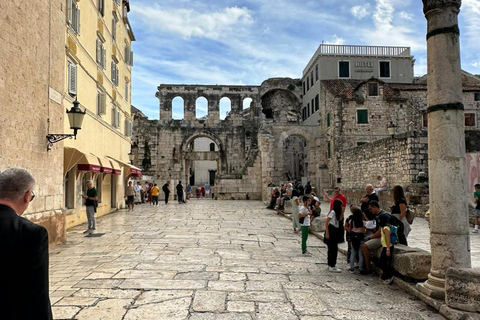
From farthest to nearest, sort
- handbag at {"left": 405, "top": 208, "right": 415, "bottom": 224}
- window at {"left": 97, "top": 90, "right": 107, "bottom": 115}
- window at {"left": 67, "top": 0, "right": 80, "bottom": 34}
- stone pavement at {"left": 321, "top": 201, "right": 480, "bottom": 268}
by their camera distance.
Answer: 1. window at {"left": 97, "top": 90, "right": 107, "bottom": 115}
2. window at {"left": 67, "top": 0, "right": 80, "bottom": 34}
3. stone pavement at {"left": 321, "top": 201, "right": 480, "bottom": 268}
4. handbag at {"left": 405, "top": 208, "right": 415, "bottom": 224}

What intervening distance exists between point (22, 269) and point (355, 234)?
5506 millimetres

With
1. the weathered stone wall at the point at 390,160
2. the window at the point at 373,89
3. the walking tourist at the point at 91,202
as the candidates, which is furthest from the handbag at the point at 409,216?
the window at the point at 373,89

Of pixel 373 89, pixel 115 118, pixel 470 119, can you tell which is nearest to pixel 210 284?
pixel 115 118

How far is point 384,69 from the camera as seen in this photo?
3177 centimetres

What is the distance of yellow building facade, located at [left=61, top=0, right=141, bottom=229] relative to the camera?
11.6m

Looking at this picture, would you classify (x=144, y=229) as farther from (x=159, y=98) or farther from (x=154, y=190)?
(x=159, y=98)

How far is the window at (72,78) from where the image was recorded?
11250 millimetres

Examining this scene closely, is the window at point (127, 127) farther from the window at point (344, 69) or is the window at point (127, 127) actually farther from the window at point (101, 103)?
the window at point (344, 69)

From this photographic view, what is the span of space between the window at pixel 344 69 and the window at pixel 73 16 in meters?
22.9

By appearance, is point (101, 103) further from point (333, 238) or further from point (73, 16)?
point (333, 238)

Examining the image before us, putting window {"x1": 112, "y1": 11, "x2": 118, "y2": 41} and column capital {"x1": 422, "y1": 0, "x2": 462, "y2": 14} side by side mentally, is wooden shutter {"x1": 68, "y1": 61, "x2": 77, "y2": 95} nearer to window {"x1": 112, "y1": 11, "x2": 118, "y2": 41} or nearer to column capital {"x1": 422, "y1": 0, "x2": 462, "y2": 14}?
window {"x1": 112, "y1": 11, "x2": 118, "y2": 41}

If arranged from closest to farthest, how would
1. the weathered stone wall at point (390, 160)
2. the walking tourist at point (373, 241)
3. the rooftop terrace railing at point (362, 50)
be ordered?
the walking tourist at point (373, 241) → the weathered stone wall at point (390, 160) → the rooftop terrace railing at point (362, 50)

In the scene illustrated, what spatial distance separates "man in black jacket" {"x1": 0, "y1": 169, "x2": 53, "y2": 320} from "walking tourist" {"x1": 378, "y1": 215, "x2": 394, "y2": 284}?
4.96 m

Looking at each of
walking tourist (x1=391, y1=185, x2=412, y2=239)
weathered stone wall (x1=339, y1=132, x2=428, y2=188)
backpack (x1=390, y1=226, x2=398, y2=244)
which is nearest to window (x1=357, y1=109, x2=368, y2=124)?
weathered stone wall (x1=339, y1=132, x2=428, y2=188)
